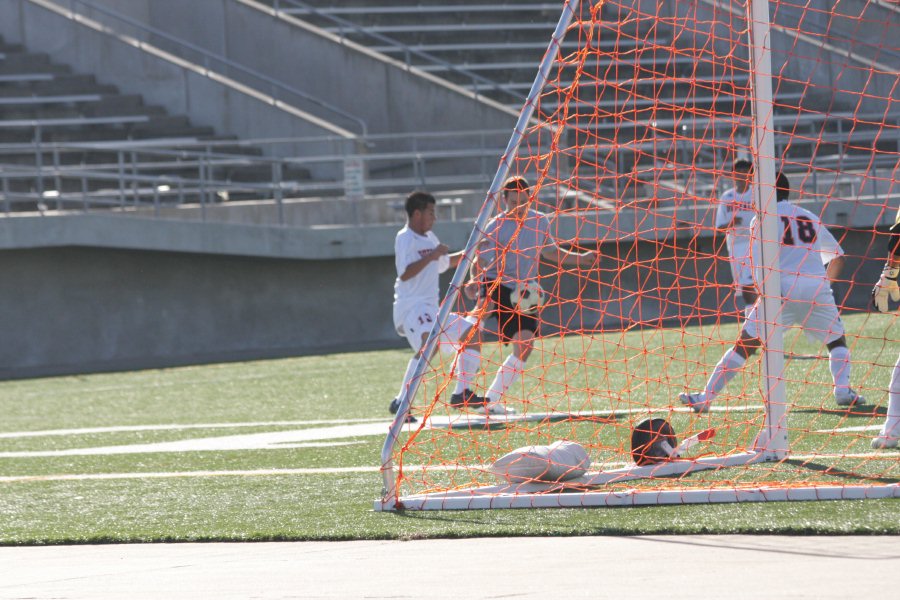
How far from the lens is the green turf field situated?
6.07m

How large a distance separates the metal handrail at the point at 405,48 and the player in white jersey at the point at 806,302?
52.5ft

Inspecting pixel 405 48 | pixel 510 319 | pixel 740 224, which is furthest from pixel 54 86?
pixel 510 319

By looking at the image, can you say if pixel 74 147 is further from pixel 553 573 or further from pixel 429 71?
pixel 553 573

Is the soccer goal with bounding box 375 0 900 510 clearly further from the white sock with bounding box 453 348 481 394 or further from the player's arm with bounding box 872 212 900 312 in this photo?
the player's arm with bounding box 872 212 900 312

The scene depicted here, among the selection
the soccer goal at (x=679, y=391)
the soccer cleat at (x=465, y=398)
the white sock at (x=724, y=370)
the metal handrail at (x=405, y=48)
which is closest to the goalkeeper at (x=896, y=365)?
the soccer goal at (x=679, y=391)

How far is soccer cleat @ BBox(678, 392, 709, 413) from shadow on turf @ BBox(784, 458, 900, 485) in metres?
2.09

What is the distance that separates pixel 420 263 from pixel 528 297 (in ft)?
3.16

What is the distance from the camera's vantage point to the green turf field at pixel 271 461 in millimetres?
6066

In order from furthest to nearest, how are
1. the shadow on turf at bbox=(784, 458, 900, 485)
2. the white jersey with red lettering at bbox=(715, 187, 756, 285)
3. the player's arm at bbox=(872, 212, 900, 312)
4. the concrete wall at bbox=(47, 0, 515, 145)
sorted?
the concrete wall at bbox=(47, 0, 515, 145)
the white jersey with red lettering at bbox=(715, 187, 756, 285)
the player's arm at bbox=(872, 212, 900, 312)
the shadow on turf at bbox=(784, 458, 900, 485)

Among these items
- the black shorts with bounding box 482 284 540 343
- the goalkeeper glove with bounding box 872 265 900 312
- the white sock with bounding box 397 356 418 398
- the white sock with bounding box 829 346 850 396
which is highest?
the goalkeeper glove with bounding box 872 265 900 312

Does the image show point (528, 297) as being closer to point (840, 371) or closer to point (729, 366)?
point (729, 366)

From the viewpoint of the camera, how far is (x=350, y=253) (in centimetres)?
2080

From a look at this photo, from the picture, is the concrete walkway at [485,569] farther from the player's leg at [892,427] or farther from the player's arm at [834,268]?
the player's arm at [834,268]

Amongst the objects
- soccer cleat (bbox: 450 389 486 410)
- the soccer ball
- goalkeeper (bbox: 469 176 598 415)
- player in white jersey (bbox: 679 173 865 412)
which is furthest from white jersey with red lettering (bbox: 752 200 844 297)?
soccer cleat (bbox: 450 389 486 410)
